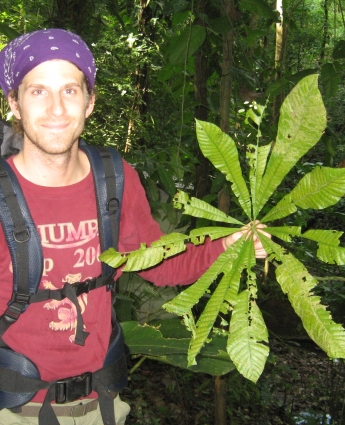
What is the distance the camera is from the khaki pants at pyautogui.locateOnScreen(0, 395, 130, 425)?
3.86 ft

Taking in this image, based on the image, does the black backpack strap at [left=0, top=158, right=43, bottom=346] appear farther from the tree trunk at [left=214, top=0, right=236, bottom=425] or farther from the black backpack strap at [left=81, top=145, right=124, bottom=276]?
the tree trunk at [left=214, top=0, right=236, bottom=425]


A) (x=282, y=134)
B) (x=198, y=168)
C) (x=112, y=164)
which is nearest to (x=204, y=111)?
Answer: (x=198, y=168)

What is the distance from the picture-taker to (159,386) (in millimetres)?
3119

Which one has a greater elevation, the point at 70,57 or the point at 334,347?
the point at 70,57

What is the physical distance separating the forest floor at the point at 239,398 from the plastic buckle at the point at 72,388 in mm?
1526

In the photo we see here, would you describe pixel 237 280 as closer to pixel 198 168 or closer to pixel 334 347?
pixel 334 347

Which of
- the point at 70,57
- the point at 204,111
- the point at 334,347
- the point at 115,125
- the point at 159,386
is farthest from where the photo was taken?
the point at 115,125

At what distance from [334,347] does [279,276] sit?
134 mm

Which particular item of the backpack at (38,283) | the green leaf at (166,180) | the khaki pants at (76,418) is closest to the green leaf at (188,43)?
the green leaf at (166,180)

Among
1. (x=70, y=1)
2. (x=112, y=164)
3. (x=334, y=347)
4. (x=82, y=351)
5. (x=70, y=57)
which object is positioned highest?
(x=70, y=1)

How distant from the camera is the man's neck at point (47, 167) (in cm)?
109

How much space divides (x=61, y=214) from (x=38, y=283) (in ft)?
0.50

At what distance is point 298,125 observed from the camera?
77 centimetres

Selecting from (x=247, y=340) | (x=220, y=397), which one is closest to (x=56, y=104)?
(x=247, y=340)
